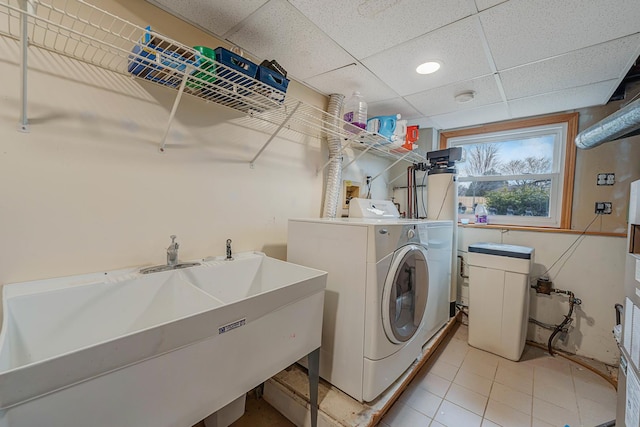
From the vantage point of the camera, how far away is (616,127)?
59.7 inches

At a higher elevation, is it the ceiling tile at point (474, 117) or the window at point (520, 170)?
the ceiling tile at point (474, 117)

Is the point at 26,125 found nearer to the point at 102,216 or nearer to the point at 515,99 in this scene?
the point at 102,216

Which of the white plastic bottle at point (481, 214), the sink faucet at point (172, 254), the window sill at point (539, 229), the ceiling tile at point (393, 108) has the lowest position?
the sink faucet at point (172, 254)

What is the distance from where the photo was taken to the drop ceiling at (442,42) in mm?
1188

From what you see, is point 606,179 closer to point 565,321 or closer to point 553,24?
point 565,321

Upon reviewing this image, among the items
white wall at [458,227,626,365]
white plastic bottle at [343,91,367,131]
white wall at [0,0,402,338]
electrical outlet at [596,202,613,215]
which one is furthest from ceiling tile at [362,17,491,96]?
white wall at [458,227,626,365]

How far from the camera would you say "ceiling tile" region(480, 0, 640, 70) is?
1.14 m

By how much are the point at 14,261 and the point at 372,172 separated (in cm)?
266

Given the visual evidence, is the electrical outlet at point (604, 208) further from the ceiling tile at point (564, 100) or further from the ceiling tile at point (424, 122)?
the ceiling tile at point (424, 122)

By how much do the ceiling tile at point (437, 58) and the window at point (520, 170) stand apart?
51.3 inches

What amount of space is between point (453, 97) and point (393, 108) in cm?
51

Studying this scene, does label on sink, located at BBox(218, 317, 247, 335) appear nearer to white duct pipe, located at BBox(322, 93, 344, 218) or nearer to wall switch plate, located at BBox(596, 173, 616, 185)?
white duct pipe, located at BBox(322, 93, 344, 218)

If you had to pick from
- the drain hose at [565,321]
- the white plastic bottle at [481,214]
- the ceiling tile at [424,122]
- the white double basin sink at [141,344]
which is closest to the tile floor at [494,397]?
the drain hose at [565,321]

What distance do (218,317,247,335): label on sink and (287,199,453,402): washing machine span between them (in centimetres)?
69
